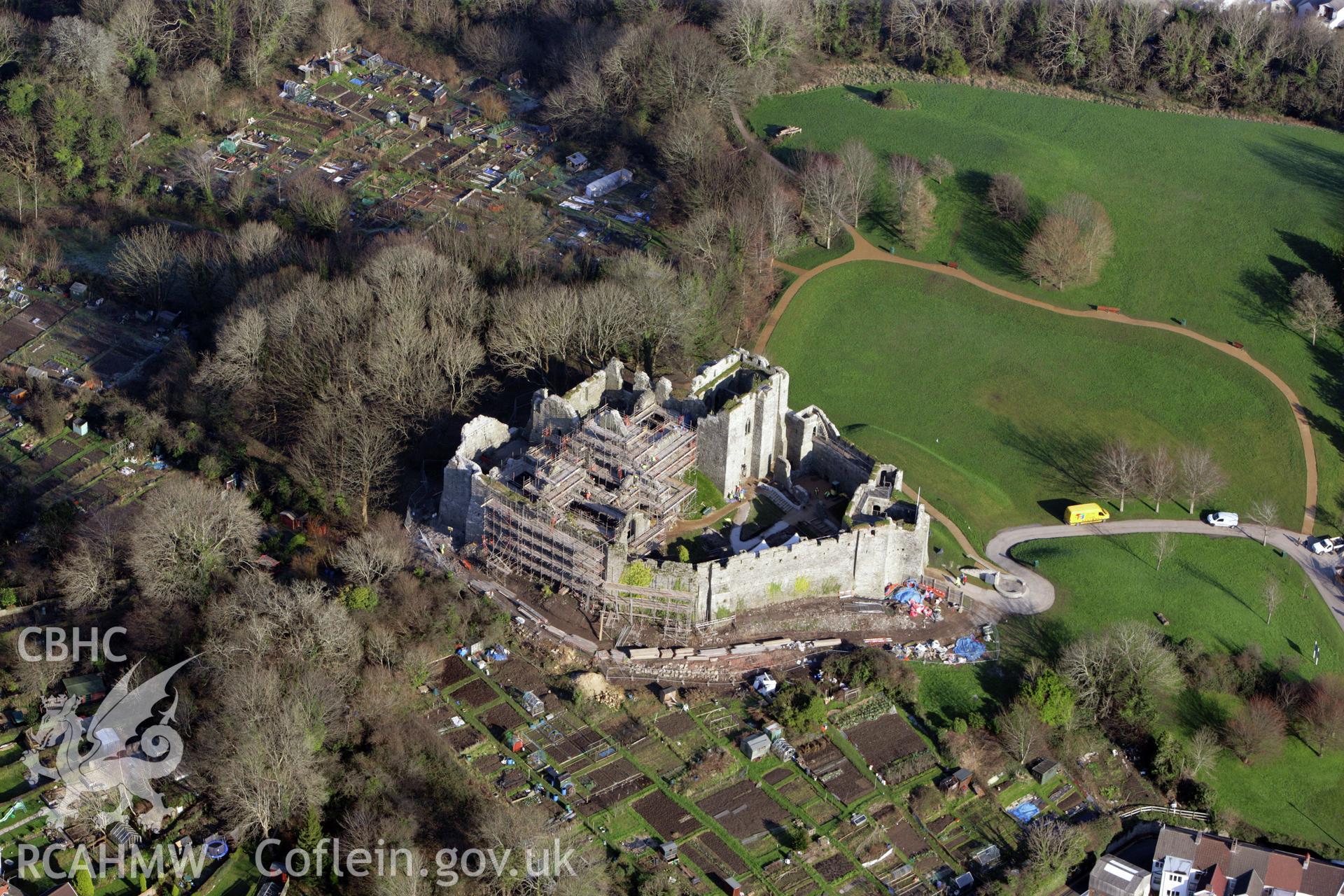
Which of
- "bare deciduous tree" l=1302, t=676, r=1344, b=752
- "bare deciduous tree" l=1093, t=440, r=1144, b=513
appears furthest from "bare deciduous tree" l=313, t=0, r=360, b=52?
"bare deciduous tree" l=1302, t=676, r=1344, b=752

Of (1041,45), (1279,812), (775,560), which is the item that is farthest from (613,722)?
(1041,45)

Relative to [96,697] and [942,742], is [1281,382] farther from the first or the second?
[96,697]

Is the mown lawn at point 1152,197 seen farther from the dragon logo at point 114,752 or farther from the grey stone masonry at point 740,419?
the dragon logo at point 114,752

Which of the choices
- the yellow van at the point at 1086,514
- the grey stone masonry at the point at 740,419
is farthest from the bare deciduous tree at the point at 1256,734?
the grey stone masonry at the point at 740,419

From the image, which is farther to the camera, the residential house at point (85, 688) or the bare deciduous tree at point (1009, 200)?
the bare deciduous tree at point (1009, 200)

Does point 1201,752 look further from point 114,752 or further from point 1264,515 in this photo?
point 114,752

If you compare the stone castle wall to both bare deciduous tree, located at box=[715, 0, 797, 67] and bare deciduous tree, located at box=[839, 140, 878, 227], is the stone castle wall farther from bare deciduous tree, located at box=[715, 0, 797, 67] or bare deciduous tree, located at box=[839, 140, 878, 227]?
bare deciduous tree, located at box=[715, 0, 797, 67]
